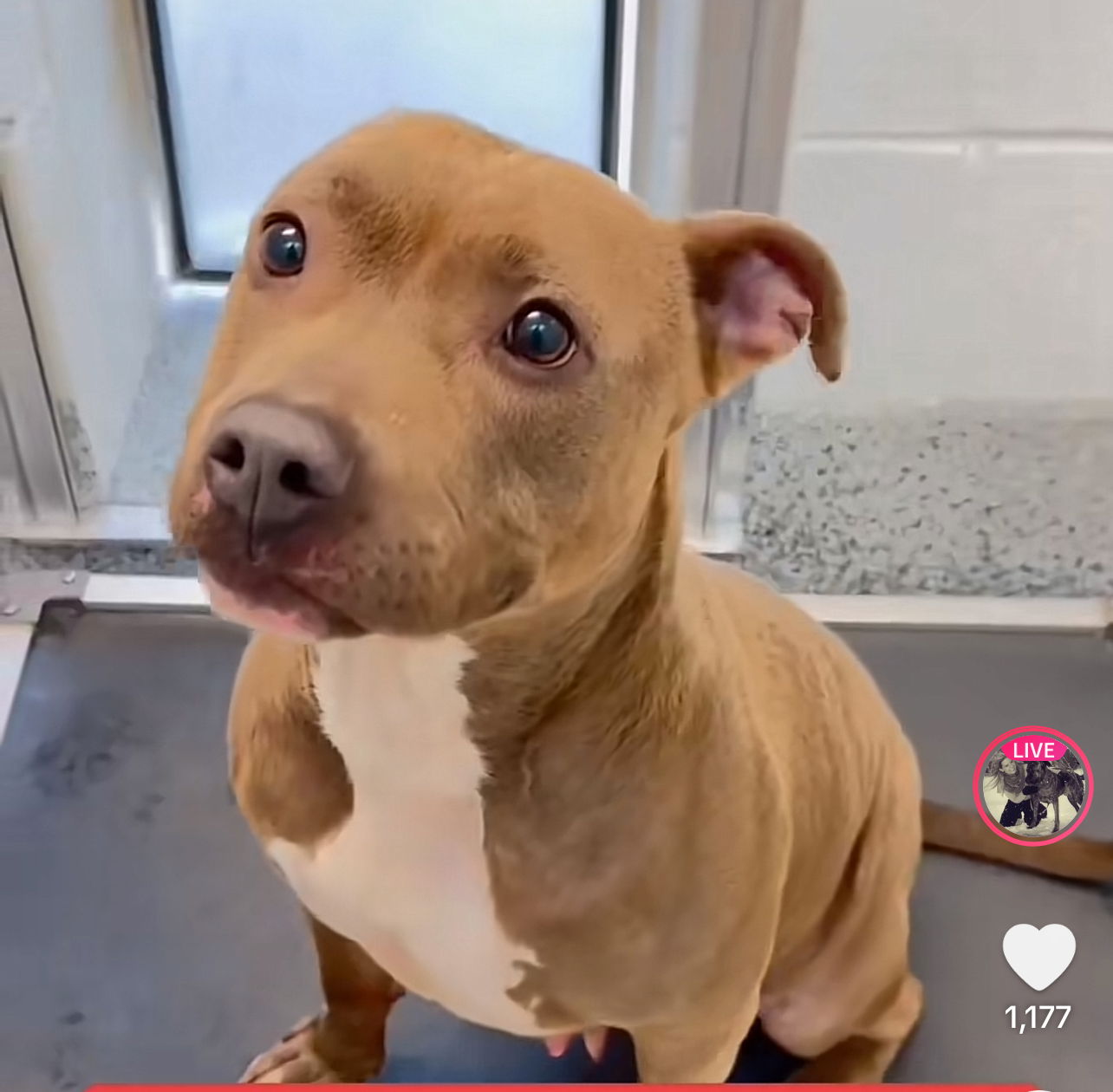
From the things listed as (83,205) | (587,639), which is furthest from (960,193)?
(587,639)

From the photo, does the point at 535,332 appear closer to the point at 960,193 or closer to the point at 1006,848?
the point at 1006,848

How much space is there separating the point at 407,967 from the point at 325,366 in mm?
449

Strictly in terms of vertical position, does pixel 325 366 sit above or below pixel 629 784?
above

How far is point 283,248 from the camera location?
2.31 ft

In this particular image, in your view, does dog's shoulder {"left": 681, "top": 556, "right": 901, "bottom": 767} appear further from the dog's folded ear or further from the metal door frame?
the metal door frame

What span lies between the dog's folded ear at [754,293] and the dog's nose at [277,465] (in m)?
0.25

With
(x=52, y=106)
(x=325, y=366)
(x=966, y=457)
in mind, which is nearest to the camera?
(x=325, y=366)

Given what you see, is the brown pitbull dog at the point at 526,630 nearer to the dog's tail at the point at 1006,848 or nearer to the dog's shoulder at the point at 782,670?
the dog's shoulder at the point at 782,670

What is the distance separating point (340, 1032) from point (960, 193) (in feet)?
3.47

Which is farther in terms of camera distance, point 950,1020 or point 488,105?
point 488,105

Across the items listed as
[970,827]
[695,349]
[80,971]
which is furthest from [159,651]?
[695,349]

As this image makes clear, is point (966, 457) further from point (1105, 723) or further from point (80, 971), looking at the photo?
point (80, 971)

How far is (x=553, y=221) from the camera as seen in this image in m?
0.68

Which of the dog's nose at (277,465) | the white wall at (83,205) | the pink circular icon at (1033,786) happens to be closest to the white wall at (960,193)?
the pink circular icon at (1033,786)
